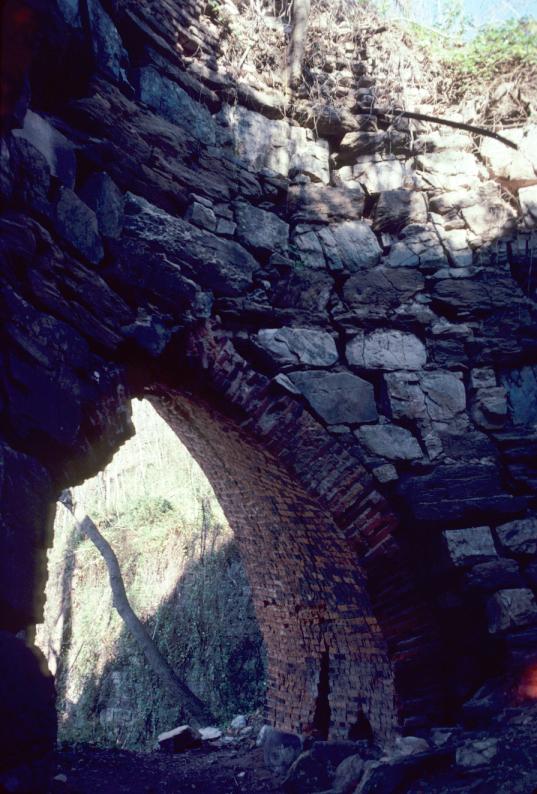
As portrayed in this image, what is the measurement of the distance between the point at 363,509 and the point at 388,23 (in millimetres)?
3661

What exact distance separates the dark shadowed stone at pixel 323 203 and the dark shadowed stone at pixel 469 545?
210 cm

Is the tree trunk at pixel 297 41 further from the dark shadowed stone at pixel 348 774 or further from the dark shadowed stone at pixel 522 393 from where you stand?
the dark shadowed stone at pixel 348 774

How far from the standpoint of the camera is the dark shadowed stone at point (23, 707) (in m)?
1.87

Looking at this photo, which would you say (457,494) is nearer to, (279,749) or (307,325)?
(307,325)

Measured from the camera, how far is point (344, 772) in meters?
3.42

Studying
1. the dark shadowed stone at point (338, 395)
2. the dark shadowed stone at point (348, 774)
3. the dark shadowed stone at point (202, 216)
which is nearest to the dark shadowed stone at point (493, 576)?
the dark shadowed stone at point (338, 395)

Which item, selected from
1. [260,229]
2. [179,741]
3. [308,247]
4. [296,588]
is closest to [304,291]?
[308,247]

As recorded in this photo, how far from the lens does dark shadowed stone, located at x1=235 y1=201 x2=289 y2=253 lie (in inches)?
148

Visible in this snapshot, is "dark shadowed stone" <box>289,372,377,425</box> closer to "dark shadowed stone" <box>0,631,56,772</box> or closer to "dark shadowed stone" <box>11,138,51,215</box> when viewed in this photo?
"dark shadowed stone" <box>11,138,51,215</box>

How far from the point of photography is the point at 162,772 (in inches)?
178

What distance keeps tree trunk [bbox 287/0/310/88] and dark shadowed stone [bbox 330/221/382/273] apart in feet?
3.77

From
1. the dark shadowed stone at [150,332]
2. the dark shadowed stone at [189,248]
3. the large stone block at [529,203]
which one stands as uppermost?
the large stone block at [529,203]

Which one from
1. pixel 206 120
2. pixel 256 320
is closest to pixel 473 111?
pixel 206 120

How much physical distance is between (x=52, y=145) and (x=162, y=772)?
4.23 metres
